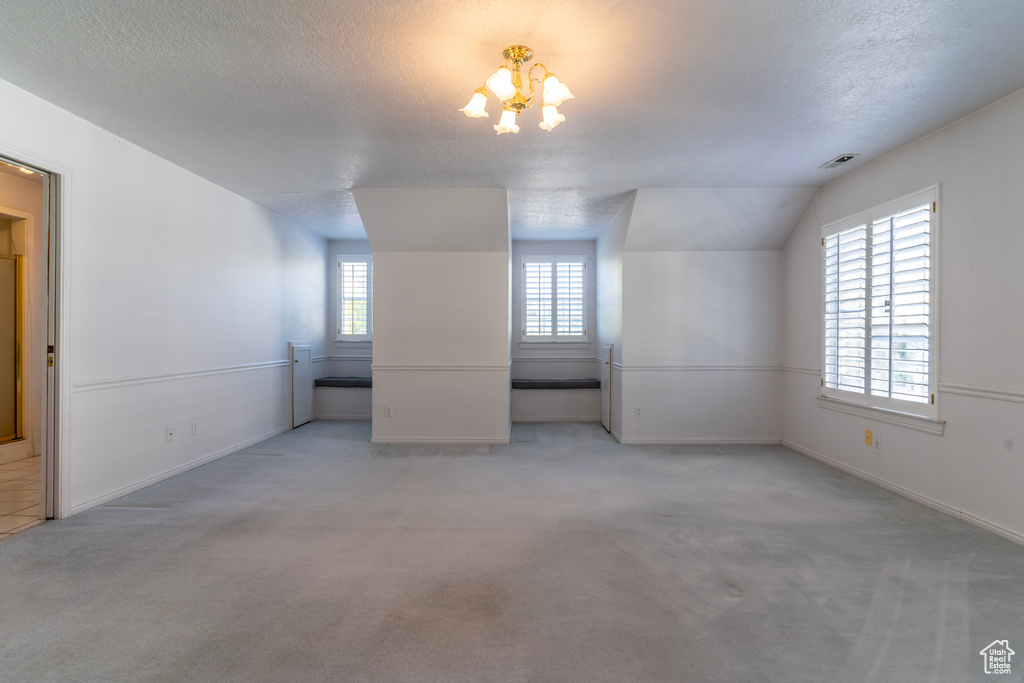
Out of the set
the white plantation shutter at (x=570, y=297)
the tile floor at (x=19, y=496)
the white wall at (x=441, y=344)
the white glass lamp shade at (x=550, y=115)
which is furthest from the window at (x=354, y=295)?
the white glass lamp shade at (x=550, y=115)

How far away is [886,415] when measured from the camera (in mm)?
3678

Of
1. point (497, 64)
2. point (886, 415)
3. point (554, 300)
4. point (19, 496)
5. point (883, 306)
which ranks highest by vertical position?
point (497, 64)

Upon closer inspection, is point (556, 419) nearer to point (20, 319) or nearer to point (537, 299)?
point (537, 299)

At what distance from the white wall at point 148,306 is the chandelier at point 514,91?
270 centimetres

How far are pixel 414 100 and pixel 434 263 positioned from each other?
2483mm

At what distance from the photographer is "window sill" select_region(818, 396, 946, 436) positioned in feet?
10.8

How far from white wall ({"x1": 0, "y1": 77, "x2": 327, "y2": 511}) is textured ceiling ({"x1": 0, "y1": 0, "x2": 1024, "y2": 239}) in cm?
26

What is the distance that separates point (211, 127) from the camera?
3195 millimetres

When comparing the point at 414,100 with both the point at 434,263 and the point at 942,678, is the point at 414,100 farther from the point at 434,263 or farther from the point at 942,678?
the point at 942,678

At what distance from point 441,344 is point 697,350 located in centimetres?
279

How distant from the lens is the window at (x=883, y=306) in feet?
10.9

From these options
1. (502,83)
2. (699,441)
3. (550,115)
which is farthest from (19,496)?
(699,441)

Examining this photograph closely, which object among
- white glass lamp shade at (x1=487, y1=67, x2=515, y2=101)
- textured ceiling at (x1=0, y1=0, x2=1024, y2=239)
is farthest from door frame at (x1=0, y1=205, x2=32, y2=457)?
white glass lamp shade at (x1=487, y1=67, x2=515, y2=101)

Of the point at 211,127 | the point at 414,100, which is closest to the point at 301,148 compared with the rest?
the point at 211,127
